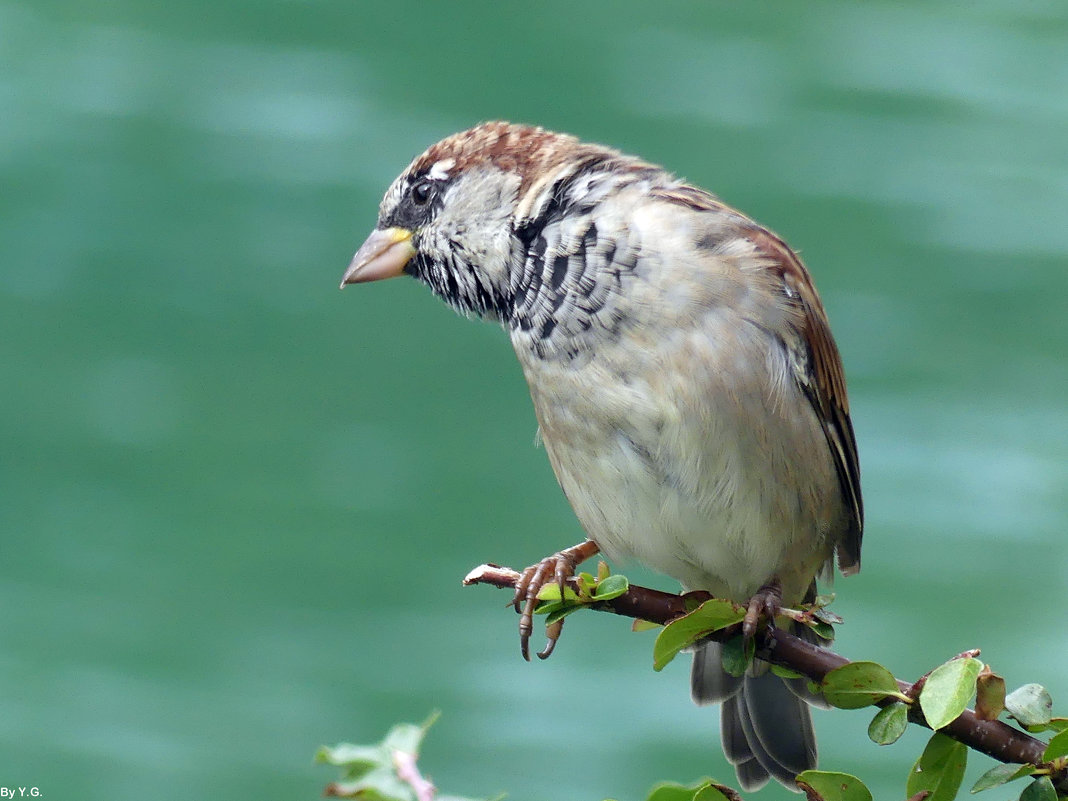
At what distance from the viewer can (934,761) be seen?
1271 millimetres

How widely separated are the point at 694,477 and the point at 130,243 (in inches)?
101

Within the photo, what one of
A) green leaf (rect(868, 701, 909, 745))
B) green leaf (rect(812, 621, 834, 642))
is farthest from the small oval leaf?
green leaf (rect(812, 621, 834, 642))

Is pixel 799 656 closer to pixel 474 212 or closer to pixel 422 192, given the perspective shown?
pixel 474 212

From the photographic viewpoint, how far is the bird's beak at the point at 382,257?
2.24 m

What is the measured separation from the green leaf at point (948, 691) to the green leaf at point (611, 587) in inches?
12.1

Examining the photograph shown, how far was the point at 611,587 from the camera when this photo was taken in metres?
1.42

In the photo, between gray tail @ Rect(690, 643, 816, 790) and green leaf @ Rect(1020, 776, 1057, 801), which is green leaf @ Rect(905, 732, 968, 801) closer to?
green leaf @ Rect(1020, 776, 1057, 801)

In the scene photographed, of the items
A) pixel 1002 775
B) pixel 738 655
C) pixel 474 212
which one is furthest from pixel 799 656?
pixel 474 212

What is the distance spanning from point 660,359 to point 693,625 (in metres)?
0.67

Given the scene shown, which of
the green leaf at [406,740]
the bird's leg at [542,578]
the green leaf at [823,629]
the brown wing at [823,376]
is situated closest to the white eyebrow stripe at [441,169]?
the brown wing at [823,376]

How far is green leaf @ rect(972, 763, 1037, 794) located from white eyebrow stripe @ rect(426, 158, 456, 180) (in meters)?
1.36

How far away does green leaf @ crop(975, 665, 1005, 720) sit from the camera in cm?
127

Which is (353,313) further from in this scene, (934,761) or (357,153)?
(934,761)

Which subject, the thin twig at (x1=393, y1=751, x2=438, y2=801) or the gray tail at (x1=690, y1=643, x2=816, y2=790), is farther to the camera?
the gray tail at (x1=690, y1=643, x2=816, y2=790)
